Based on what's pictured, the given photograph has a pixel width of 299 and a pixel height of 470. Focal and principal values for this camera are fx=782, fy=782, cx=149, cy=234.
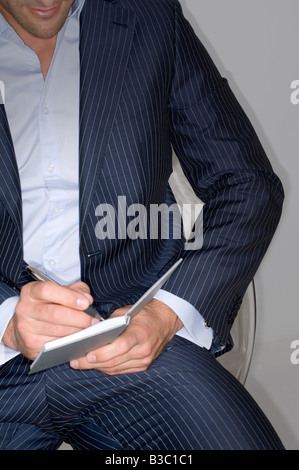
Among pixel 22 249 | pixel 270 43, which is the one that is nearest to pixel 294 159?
pixel 270 43

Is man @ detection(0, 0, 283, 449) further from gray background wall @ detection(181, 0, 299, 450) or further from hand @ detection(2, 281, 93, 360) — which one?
gray background wall @ detection(181, 0, 299, 450)

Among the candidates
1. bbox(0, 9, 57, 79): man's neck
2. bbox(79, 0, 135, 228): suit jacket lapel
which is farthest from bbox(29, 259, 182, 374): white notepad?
bbox(0, 9, 57, 79): man's neck

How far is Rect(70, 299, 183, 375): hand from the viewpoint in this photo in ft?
4.39

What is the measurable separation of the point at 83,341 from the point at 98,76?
549mm

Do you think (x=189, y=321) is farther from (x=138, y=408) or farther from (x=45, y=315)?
(x=45, y=315)

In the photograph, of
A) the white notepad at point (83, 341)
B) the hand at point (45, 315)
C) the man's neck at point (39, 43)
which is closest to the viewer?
the white notepad at point (83, 341)

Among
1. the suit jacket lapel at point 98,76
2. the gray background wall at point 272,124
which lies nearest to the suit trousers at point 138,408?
the suit jacket lapel at point 98,76

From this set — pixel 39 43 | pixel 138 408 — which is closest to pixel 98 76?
pixel 39 43

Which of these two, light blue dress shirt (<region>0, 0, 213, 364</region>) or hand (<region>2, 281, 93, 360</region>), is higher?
light blue dress shirt (<region>0, 0, 213, 364</region>)

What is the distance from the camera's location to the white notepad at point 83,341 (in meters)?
1.17

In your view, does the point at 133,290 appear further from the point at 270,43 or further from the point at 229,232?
the point at 270,43

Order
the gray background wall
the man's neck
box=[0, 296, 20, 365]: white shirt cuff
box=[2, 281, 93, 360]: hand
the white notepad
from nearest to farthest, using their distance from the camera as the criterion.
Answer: the white notepad < box=[2, 281, 93, 360]: hand < box=[0, 296, 20, 365]: white shirt cuff < the man's neck < the gray background wall

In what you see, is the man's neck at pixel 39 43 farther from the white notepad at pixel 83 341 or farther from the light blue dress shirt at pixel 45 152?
the white notepad at pixel 83 341

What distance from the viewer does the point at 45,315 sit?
1323 millimetres
